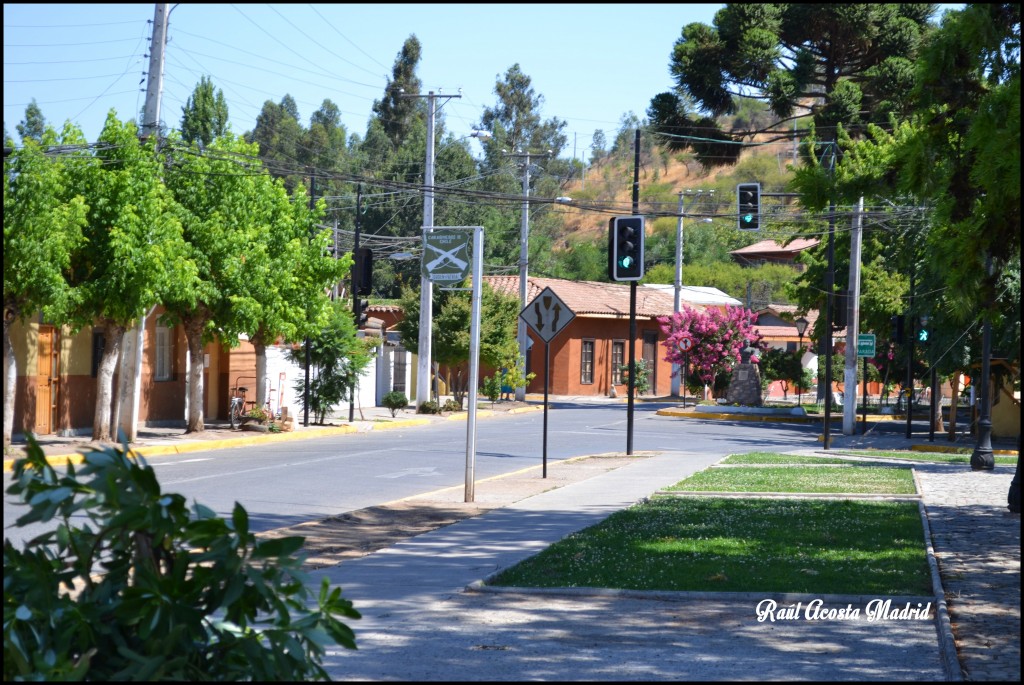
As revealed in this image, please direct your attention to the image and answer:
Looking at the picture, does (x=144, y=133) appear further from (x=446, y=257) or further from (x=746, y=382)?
(x=746, y=382)

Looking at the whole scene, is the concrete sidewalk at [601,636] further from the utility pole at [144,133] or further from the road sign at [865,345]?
the road sign at [865,345]

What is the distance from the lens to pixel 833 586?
356 inches

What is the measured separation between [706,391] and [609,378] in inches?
383

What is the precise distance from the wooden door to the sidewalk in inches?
576

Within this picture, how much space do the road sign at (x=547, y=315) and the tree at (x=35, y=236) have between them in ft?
27.5

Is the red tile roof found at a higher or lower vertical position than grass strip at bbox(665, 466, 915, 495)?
higher

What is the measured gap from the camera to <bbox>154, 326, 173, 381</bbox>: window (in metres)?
28.6

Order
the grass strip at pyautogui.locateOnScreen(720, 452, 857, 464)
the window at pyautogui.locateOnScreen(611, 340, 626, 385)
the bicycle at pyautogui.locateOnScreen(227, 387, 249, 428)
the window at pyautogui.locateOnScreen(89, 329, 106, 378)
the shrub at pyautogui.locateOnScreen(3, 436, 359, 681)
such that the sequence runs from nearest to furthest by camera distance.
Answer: the shrub at pyautogui.locateOnScreen(3, 436, 359, 681) < the grass strip at pyautogui.locateOnScreen(720, 452, 857, 464) < the window at pyautogui.locateOnScreen(89, 329, 106, 378) < the bicycle at pyautogui.locateOnScreen(227, 387, 249, 428) < the window at pyautogui.locateOnScreen(611, 340, 626, 385)

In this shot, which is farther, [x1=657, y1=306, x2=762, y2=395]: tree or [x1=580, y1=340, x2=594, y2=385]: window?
[x1=580, y1=340, x2=594, y2=385]: window

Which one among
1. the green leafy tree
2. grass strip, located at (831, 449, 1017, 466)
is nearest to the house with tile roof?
the green leafy tree

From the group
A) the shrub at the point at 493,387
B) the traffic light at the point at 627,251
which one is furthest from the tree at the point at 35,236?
the shrub at the point at 493,387

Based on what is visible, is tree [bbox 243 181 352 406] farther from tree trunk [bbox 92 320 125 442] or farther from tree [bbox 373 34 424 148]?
tree [bbox 373 34 424 148]

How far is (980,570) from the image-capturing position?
10141mm

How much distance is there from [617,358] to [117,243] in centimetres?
3856
